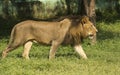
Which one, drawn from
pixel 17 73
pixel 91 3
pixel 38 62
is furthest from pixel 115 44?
pixel 17 73

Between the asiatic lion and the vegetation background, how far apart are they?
0.40 metres

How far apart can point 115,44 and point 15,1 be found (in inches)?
409

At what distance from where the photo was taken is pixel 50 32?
418 inches

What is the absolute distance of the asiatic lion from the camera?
10531 millimetres

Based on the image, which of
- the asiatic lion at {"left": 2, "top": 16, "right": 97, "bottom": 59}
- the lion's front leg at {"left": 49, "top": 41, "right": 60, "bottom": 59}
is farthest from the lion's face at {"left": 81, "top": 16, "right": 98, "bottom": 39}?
the lion's front leg at {"left": 49, "top": 41, "right": 60, "bottom": 59}

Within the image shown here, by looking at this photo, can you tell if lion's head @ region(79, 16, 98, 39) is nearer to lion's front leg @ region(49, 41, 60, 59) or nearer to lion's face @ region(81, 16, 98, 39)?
lion's face @ region(81, 16, 98, 39)

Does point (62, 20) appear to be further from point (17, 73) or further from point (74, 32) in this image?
point (17, 73)

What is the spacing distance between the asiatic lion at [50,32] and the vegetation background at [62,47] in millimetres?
402

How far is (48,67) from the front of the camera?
8.98 metres

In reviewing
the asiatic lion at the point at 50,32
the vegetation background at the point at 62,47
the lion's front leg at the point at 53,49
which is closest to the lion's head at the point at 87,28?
the asiatic lion at the point at 50,32

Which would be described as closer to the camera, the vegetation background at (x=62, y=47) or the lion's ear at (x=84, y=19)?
the vegetation background at (x=62, y=47)

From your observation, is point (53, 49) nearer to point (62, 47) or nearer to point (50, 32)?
point (50, 32)

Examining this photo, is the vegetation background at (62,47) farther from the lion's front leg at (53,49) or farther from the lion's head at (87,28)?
the lion's head at (87,28)

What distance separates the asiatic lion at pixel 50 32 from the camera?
1053 cm
